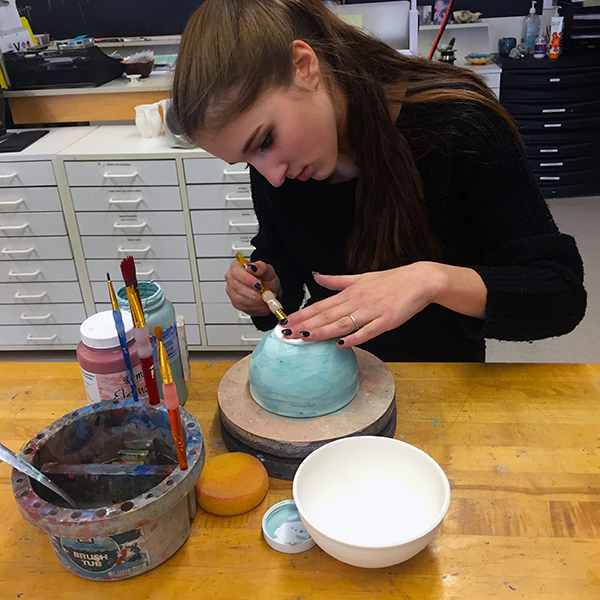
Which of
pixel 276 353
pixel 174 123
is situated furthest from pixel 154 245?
pixel 276 353

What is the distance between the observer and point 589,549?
2.30 ft

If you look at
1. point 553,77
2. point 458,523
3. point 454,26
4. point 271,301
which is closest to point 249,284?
point 271,301

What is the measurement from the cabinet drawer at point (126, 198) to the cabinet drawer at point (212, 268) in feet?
0.80

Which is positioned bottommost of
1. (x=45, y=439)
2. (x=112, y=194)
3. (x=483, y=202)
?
(x=112, y=194)

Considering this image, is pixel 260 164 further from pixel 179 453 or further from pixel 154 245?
→ pixel 154 245

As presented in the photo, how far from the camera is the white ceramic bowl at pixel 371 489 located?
729mm

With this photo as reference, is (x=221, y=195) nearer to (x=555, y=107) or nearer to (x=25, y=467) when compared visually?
(x=25, y=467)

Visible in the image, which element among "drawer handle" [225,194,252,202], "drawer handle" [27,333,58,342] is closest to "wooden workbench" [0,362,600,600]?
"drawer handle" [225,194,252,202]

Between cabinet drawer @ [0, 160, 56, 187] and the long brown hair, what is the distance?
5.01 ft

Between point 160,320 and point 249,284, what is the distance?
0.71 ft

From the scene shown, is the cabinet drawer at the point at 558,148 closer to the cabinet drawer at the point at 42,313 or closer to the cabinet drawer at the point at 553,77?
the cabinet drawer at the point at 553,77

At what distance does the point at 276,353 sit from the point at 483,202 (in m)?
0.46

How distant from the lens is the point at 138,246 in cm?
233

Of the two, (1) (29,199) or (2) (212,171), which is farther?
(1) (29,199)
